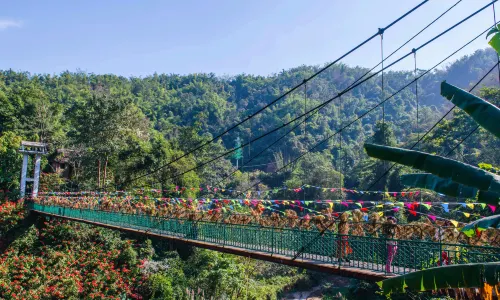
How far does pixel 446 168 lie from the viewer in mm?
3043

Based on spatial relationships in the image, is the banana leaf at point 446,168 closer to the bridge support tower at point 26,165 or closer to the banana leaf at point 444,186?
the banana leaf at point 444,186

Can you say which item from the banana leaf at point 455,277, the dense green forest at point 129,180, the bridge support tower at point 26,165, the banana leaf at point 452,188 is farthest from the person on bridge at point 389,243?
the bridge support tower at point 26,165

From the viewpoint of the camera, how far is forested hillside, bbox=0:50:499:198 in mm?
21234

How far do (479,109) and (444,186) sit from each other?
709 millimetres

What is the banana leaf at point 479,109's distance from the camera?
3.15m

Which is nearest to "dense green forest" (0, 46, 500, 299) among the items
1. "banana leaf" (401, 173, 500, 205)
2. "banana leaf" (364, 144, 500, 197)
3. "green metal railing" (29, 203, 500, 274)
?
"banana leaf" (401, 173, 500, 205)

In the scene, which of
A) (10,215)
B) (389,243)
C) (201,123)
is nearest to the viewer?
(389,243)

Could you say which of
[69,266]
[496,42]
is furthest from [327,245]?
[69,266]

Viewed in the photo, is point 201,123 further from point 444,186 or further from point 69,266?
point 444,186

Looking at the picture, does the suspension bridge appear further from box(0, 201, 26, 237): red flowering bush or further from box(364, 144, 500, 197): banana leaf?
box(0, 201, 26, 237): red flowering bush

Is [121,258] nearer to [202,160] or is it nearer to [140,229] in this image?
[140,229]

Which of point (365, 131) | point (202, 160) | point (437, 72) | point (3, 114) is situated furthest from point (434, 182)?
point (437, 72)

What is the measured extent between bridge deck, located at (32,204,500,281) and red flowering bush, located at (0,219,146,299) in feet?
7.66

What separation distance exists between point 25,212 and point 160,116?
30.8 meters
